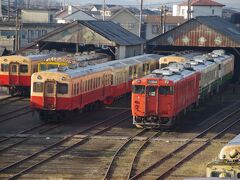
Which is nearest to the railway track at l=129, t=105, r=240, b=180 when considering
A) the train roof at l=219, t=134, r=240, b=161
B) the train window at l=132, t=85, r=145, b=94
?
the train window at l=132, t=85, r=145, b=94

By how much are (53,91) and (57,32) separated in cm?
1867

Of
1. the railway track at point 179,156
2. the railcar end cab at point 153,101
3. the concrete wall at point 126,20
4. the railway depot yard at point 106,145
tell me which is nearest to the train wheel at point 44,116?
the railway depot yard at point 106,145

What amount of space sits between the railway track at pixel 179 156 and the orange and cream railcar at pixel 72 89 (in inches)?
224

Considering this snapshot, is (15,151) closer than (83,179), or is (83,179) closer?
(83,179)

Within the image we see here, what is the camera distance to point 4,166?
18438 millimetres

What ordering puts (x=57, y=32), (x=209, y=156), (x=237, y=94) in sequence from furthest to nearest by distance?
(x=57, y=32)
(x=237, y=94)
(x=209, y=156)

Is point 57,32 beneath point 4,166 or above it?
above

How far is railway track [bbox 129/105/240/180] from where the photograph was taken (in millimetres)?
17688

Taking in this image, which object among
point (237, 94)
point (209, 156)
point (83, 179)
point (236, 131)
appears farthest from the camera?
point (237, 94)

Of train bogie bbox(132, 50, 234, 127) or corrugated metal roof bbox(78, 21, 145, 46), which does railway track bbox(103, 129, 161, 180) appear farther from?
corrugated metal roof bbox(78, 21, 145, 46)

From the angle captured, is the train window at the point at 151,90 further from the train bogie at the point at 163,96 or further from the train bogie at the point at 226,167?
the train bogie at the point at 226,167

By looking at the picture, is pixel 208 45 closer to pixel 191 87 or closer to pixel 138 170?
pixel 191 87

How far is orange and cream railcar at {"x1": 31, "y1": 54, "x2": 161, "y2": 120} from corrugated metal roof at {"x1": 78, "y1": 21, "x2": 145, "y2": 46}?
1094 cm

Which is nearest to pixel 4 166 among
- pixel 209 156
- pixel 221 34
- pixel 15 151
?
pixel 15 151
